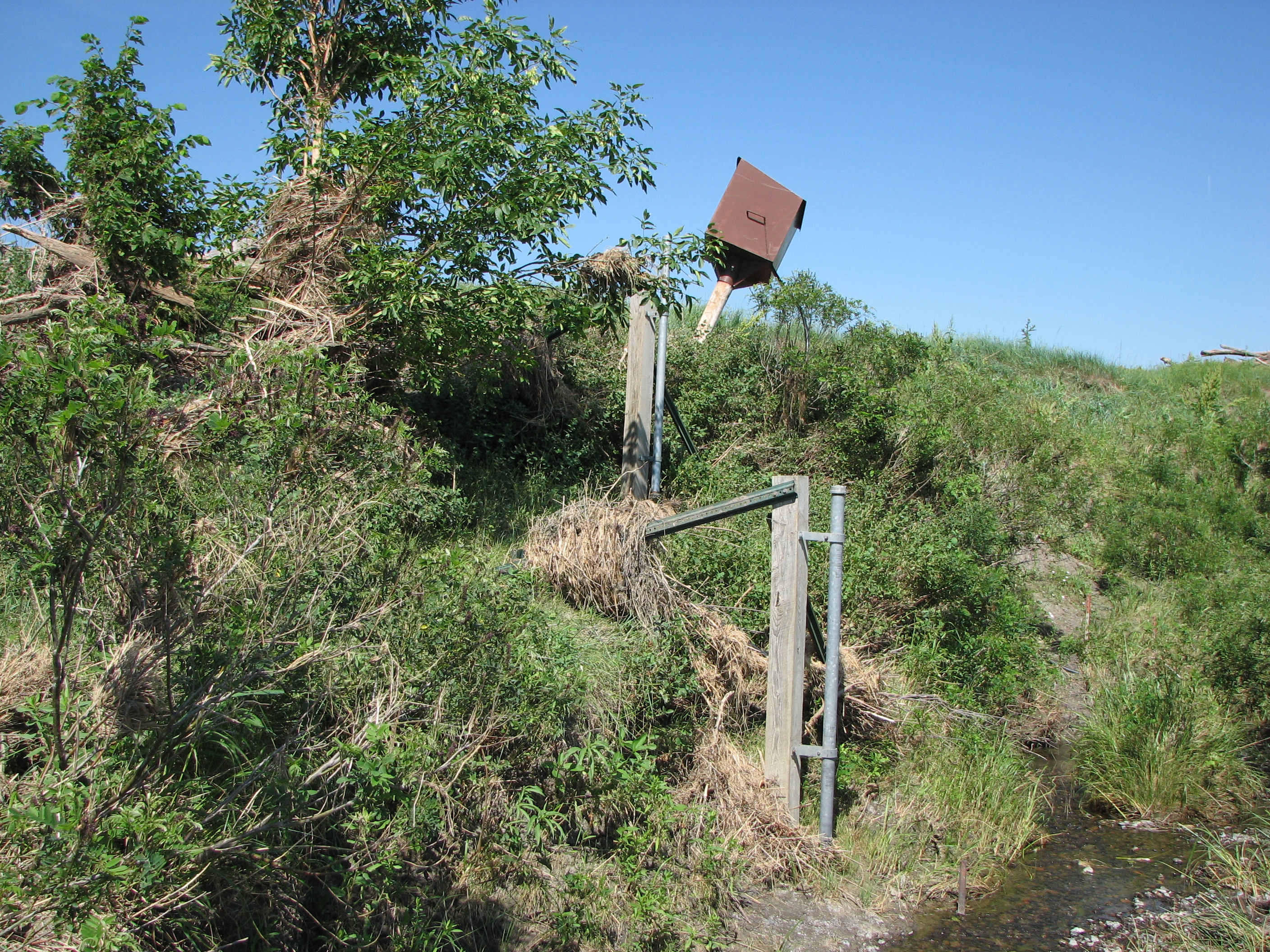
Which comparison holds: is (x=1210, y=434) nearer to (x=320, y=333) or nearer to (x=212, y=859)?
(x=320, y=333)

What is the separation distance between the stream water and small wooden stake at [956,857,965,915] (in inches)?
1.7

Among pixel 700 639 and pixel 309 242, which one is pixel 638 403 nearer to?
pixel 700 639

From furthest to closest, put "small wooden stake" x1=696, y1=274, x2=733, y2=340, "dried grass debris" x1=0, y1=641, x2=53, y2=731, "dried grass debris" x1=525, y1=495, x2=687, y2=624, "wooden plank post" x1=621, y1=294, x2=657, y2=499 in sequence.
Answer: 1. "small wooden stake" x1=696, y1=274, x2=733, y2=340
2. "wooden plank post" x1=621, y1=294, x2=657, y2=499
3. "dried grass debris" x1=525, y1=495, x2=687, y2=624
4. "dried grass debris" x1=0, y1=641, x2=53, y2=731

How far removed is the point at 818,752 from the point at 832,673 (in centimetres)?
50

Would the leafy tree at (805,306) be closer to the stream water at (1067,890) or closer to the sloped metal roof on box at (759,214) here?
the sloped metal roof on box at (759,214)

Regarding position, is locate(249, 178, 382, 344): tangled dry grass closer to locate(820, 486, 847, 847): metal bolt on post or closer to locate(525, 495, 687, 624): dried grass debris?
locate(525, 495, 687, 624): dried grass debris

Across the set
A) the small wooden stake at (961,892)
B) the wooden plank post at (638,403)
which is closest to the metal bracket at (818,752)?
the small wooden stake at (961,892)

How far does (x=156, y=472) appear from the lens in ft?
13.2

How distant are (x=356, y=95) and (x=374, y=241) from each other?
6.47 feet

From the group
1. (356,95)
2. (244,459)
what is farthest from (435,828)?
(356,95)

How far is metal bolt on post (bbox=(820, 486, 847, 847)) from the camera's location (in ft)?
18.0

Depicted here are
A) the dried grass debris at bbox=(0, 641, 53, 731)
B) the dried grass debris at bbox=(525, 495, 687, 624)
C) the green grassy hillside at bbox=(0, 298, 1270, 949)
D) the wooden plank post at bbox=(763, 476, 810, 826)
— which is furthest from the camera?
the dried grass debris at bbox=(525, 495, 687, 624)

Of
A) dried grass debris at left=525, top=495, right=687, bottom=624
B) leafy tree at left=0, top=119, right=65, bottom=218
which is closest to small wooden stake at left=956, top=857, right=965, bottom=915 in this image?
dried grass debris at left=525, top=495, right=687, bottom=624

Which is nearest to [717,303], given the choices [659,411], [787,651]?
[659,411]
